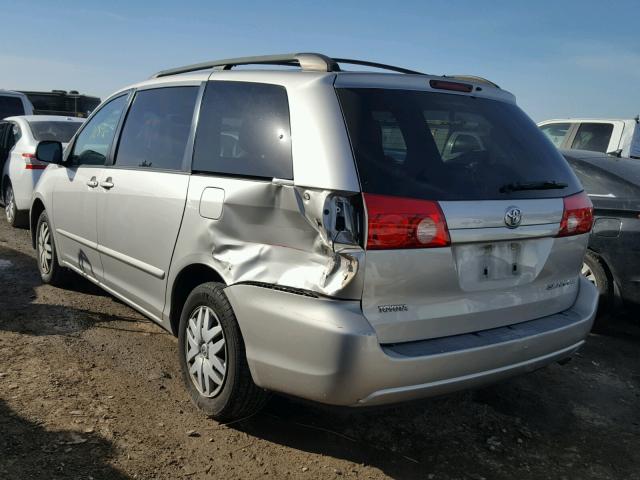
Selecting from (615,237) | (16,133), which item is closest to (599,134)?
(615,237)

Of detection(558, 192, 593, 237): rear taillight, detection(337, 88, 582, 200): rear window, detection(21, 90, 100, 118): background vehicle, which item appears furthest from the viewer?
detection(21, 90, 100, 118): background vehicle

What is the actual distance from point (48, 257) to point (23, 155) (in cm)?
328

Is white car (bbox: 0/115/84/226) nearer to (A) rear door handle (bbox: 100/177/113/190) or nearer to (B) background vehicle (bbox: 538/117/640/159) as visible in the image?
(A) rear door handle (bbox: 100/177/113/190)

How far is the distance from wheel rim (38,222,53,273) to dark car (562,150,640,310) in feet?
15.6

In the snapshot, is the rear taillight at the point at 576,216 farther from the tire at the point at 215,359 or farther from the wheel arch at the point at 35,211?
the wheel arch at the point at 35,211

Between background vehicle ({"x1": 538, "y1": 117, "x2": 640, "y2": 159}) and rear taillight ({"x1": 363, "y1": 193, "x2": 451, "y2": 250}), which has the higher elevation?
background vehicle ({"x1": 538, "y1": 117, "x2": 640, "y2": 159})

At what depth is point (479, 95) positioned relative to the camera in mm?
3176

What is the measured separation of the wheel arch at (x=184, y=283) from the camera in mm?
3232

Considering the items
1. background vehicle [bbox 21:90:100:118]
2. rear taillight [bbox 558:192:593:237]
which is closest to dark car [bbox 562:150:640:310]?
rear taillight [bbox 558:192:593:237]

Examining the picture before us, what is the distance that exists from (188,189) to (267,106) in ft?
2.19

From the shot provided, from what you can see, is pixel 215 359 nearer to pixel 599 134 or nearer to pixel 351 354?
pixel 351 354

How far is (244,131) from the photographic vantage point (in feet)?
10.2

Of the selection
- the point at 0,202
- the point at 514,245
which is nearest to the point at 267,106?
the point at 514,245

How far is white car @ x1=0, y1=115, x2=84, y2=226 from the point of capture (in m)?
8.02
